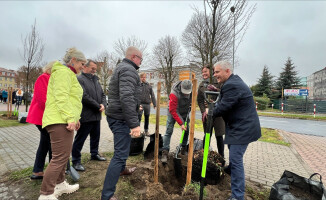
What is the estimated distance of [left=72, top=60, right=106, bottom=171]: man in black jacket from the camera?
3.35m

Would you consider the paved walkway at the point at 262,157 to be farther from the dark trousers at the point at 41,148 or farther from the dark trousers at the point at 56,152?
the dark trousers at the point at 56,152

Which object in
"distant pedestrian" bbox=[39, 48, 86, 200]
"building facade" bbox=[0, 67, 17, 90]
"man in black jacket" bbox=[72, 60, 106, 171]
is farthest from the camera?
"building facade" bbox=[0, 67, 17, 90]

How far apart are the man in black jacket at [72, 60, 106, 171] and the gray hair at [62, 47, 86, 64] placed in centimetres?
106

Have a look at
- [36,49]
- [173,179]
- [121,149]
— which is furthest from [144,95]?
[36,49]

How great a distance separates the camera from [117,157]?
7.43ft

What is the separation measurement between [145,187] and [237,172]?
1346mm

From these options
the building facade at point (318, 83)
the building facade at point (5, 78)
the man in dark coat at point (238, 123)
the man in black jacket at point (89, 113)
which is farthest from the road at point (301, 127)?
the building facade at point (5, 78)

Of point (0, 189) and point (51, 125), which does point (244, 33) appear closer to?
point (51, 125)

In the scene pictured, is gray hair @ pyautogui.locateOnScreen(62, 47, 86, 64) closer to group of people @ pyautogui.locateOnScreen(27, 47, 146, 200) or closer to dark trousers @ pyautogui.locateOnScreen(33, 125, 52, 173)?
group of people @ pyautogui.locateOnScreen(27, 47, 146, 200)

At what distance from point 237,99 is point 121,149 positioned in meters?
1.68

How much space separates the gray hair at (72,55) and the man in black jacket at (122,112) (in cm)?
57

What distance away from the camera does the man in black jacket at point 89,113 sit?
3.35 m

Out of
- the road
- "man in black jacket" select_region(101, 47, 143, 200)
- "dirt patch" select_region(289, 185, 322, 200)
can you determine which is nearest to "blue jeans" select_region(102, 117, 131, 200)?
"man in black jacket" select_region(101, 47, 143, 200)

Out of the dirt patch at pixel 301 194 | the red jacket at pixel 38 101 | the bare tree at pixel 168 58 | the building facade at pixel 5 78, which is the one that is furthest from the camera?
the building facade at pixel 5 78
